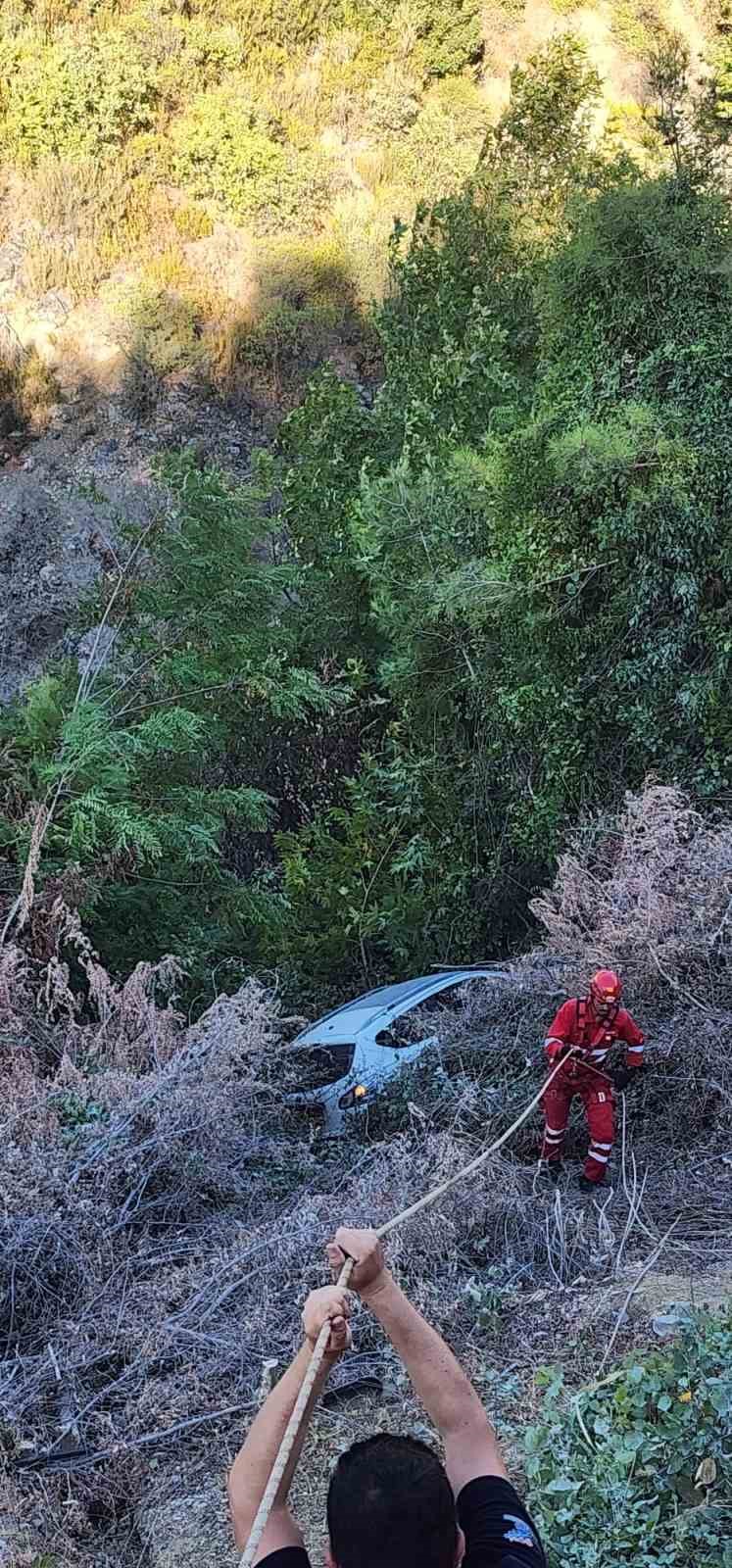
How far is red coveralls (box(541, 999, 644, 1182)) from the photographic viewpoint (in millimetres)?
6086

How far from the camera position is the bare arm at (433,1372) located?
1960 millimetres

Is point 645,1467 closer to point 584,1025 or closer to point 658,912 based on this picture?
point 584,1025

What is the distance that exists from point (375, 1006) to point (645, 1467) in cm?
537

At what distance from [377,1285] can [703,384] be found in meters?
8.90

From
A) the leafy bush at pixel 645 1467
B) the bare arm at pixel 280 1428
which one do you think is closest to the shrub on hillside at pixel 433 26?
the leafy bush at pixel 645 1467

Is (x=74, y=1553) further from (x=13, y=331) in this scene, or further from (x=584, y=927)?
(x=13, y=331)

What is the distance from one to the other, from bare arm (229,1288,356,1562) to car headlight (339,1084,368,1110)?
5.26m

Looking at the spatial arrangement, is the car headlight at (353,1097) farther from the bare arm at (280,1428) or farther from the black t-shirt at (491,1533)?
the black t-shirt at (491,1533)

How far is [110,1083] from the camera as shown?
5.88 metres

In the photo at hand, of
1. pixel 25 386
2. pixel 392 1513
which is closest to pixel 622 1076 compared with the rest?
pixel 392 1513

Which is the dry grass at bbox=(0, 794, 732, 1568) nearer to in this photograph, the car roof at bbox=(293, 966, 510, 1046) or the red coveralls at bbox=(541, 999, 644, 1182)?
the red coveralls at bbox=(541, 999, 644, 1182)

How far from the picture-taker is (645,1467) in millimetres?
3264

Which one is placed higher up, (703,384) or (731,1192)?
(703,384)

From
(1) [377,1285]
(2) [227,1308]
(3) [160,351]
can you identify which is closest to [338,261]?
(3) [160,351]
